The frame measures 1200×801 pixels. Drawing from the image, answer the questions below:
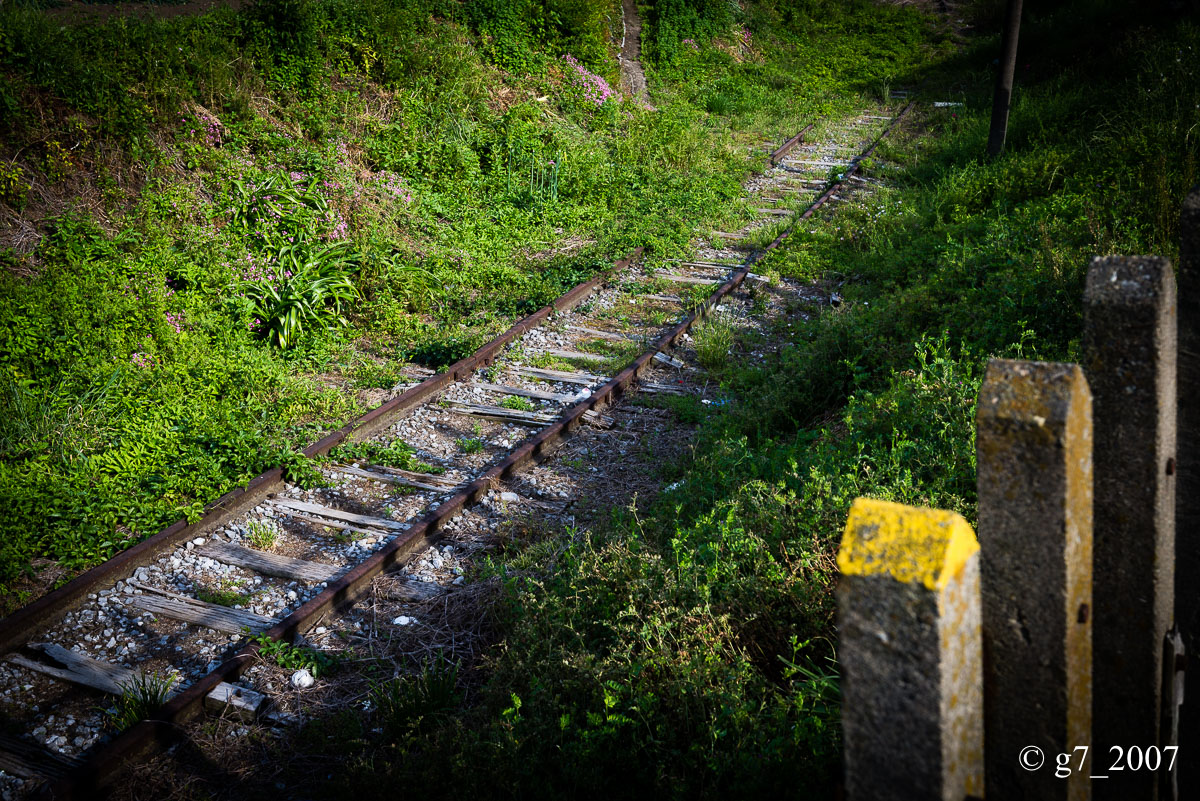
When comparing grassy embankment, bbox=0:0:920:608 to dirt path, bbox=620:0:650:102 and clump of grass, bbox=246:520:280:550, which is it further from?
dirt path, bbox=620:0:650:102

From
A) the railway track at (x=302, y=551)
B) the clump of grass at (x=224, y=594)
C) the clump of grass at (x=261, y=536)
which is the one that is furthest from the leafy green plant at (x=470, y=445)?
the clump of grass at (x=224, y=594)

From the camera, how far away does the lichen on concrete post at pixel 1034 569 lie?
1.47 m

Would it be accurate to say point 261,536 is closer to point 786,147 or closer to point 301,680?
Result: point 301,680

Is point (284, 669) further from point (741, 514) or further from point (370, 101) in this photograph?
point (370, 101)

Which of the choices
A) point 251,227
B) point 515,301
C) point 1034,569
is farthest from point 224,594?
point 251,227

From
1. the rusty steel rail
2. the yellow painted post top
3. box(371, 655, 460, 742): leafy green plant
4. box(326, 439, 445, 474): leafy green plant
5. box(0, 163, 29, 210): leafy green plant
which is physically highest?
the rusty steel rail

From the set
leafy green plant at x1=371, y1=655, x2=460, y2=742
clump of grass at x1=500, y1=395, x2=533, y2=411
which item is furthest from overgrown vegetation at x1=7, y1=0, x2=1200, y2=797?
clump of grass at x1=500, y1=395, x2=533, y2=411

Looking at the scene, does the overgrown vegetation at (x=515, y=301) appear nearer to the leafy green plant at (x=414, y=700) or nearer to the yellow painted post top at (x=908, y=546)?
the leafy green plant at (x=414, y=700)

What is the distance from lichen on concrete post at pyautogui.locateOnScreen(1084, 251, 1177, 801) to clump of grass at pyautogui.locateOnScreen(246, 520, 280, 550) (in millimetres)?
4757

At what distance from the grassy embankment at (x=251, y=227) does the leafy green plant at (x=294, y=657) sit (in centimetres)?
153

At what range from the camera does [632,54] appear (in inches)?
857

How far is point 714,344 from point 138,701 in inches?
224

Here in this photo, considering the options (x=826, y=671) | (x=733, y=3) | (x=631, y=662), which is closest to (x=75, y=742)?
(x=631, y=662)

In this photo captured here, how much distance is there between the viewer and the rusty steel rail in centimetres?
1569
